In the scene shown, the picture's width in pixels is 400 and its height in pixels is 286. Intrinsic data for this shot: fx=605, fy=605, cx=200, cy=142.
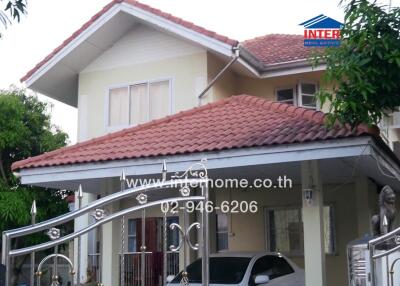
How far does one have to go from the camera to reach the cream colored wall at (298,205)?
14.4 m

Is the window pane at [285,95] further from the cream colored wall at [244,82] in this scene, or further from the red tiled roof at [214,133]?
Result: the red tiled roof at [214,133]

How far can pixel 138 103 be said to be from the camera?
16000 millimetres

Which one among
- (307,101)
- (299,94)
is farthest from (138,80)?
(307,101)

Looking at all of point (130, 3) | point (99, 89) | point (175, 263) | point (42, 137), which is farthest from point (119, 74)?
point (42, 137)

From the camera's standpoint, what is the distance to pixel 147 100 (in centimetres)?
1584

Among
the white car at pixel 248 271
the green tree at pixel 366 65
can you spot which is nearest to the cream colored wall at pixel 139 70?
the white car at pixel 248 271

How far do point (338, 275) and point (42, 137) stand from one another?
41.3 feet

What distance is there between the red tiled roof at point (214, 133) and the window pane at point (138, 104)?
3.26 meters

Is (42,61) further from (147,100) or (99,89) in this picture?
(147,100)

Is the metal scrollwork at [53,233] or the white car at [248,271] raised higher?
the metal scrollwork at [53,233]

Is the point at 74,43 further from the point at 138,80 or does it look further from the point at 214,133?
the point at 214,133

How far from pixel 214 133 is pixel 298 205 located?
201 inches

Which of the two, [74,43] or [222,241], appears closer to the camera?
[222,241]

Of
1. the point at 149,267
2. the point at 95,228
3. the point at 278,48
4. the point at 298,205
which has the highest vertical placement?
the point at 278,48
